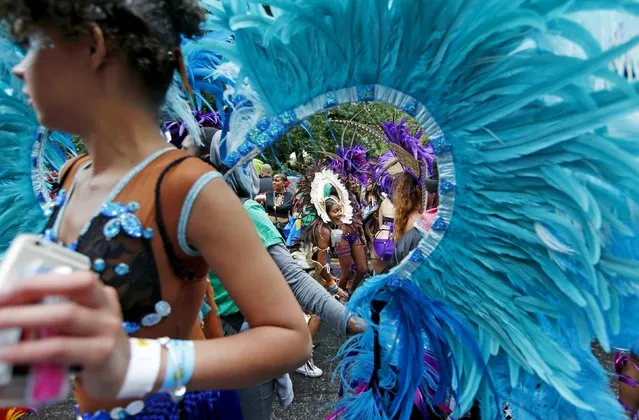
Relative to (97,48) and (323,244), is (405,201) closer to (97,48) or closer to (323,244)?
(323,244)

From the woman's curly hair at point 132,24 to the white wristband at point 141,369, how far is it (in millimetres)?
486

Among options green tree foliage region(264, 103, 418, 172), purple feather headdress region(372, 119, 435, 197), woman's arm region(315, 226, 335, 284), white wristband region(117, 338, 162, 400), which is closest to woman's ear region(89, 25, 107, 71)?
white wristband region(117, 338, 162, 400)

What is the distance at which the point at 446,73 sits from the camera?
4.41 feet

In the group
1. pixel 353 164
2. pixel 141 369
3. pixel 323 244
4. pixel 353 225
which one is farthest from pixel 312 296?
pixel 353 164

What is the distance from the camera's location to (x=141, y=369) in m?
0.75

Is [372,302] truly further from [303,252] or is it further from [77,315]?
[303,252]

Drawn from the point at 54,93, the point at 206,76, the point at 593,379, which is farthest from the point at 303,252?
the point at 54,93

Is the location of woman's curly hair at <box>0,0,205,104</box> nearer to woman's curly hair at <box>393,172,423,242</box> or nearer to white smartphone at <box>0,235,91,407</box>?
white smartphone at <box>0,235,91,407</box>

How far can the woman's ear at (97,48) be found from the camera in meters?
0.88

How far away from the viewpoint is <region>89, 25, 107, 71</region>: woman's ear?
2.90 feet

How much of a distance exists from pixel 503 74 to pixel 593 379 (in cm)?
81

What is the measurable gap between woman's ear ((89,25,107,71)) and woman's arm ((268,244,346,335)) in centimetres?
113

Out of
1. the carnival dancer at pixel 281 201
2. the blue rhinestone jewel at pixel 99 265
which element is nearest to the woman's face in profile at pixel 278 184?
the carnival dancer at pixel 281 201

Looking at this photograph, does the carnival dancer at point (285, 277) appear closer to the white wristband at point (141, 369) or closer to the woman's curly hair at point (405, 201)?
the white wristband at point (141, 369)
